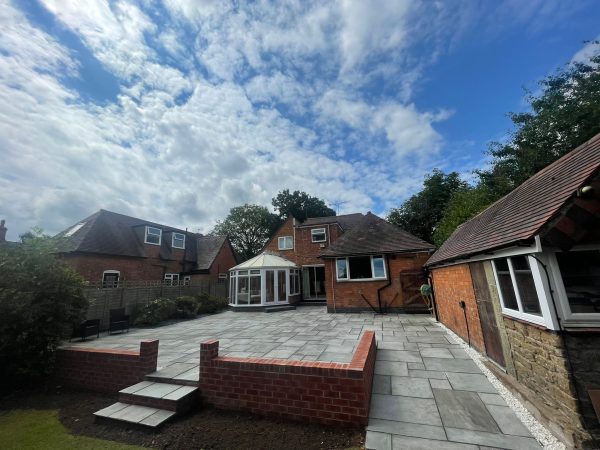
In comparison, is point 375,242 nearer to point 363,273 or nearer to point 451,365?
point 363,273

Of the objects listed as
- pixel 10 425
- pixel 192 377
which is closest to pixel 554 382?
pixel 192 377

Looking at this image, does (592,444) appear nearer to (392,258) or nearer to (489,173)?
(392,258)

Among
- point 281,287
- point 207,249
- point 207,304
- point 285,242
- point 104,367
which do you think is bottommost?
point 104,367

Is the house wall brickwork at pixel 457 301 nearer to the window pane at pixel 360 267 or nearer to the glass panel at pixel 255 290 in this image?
the window pane at pixel 360 267

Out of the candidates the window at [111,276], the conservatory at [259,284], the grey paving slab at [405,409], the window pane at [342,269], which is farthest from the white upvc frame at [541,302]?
the window at [111,276]

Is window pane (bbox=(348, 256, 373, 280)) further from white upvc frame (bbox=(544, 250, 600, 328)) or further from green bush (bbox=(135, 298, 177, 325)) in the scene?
white upvc frame (bbox=(544, 250, 600, 328))

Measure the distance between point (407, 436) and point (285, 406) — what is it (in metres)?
1.57

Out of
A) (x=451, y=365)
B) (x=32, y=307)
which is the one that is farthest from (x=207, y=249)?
(x=451, y=365)

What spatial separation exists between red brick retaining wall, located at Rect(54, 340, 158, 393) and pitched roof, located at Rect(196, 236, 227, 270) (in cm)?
1670

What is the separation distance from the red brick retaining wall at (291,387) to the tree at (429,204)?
25378 mm

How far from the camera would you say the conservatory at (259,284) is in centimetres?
1465

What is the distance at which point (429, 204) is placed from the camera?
25844mm

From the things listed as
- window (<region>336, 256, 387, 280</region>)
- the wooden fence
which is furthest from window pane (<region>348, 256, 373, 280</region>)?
the wooden fence

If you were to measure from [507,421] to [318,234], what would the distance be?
16227mm
